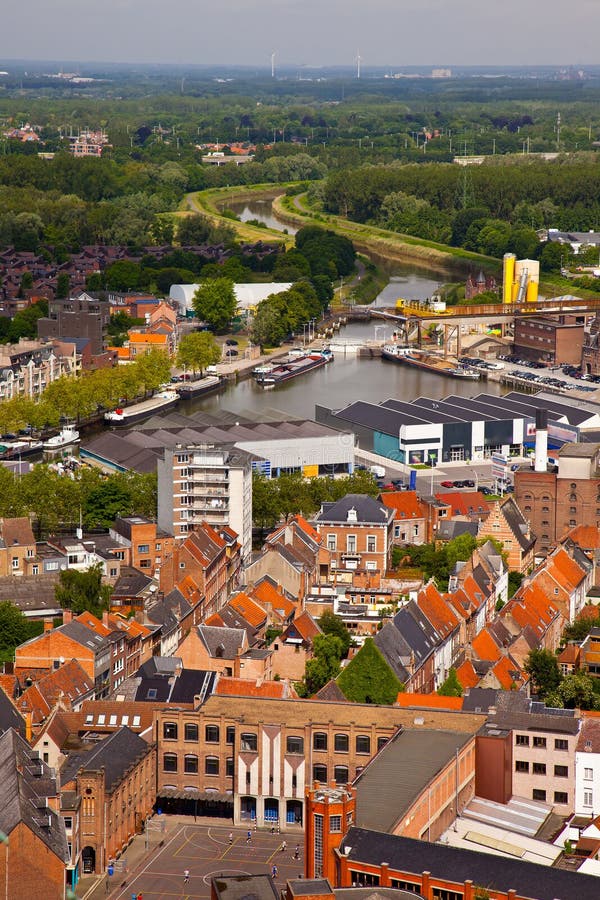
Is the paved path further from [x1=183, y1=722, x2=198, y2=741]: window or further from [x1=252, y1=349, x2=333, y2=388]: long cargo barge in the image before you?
[x1=252, y1=349, x2=333, y2=388]: long cargo barge

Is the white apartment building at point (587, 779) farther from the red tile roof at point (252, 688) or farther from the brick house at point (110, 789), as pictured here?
the brick house at point (110, 789)

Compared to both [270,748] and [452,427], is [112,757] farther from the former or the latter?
[452,427]

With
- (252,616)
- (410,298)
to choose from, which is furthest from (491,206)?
(252,616)

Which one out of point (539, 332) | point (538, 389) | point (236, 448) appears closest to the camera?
point (236, 448)

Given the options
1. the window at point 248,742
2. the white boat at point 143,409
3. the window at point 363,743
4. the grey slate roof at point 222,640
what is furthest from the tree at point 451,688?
the white boat at point 143,409

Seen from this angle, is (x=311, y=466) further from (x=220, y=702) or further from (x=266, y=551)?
(x=220, y=702)

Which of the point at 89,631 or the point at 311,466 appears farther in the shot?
the point at 311,466
